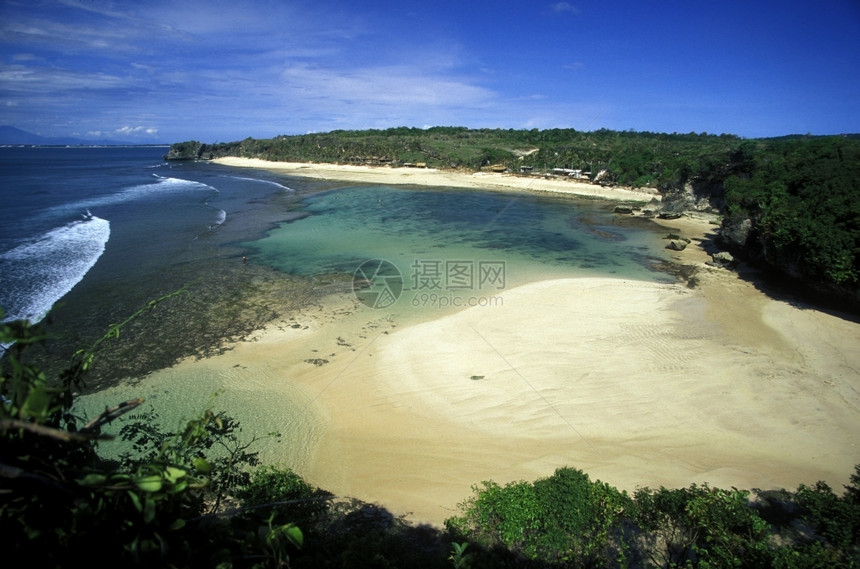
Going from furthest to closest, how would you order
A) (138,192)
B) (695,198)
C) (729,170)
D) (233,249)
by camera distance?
(138,192)
(695,198)
(729,170)
(233,249)

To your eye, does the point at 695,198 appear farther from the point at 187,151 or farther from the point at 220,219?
the point at 187,151

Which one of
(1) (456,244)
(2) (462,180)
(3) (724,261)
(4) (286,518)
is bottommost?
(4) (286,518)

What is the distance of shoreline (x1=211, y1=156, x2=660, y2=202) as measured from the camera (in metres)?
51.3

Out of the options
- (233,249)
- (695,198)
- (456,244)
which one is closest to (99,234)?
(233,249)

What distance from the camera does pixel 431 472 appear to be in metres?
8.82

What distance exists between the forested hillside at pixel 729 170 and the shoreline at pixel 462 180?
9.76ft

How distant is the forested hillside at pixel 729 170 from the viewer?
1691 centimetres

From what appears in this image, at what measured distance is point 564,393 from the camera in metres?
11.4

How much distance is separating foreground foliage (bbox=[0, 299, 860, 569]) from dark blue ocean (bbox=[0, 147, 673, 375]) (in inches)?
145

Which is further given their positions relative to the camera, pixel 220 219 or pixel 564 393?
pixel 220 219

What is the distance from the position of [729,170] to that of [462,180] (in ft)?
113

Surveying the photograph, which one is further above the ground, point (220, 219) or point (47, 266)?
point (220, 219)

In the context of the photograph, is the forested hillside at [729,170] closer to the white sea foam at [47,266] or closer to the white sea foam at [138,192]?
the white sea foam at [47,266]

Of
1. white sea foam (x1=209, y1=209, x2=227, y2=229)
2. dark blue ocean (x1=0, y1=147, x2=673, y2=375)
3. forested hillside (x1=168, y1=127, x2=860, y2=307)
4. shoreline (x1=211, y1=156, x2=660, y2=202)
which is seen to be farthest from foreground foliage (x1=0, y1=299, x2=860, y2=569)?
shoreline (x1=211, y1=156, x2=660, y2=202)
